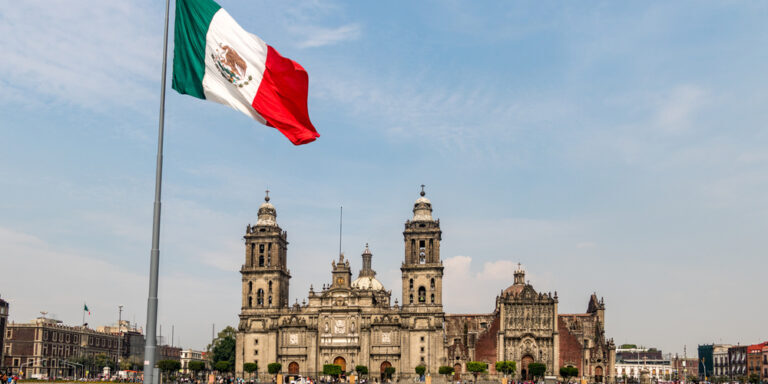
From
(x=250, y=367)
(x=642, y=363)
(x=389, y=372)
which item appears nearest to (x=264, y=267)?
(x=250, y=367)

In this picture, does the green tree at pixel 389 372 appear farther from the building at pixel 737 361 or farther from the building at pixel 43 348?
the building at pixel 737 361

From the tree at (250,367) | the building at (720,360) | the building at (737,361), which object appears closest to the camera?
the tree at (250,367)

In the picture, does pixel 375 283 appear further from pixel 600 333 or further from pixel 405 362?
pixel 600 333

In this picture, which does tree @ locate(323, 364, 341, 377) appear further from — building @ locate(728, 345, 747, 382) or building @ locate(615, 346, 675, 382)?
building @ locate(615, 346, 675, 382)

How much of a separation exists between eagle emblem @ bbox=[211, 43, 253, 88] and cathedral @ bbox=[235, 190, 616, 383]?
74892mm

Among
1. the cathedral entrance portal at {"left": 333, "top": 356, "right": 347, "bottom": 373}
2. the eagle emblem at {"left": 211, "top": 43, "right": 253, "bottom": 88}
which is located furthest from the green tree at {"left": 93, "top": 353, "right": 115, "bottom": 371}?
the eagle emblem at {"left": 211, "top": 43, "right": 253, "bottom": 88}

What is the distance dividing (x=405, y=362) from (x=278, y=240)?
71.8 ft

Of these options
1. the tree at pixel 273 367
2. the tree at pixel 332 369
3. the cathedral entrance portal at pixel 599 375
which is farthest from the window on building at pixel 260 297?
the cathedral entrance portal at pixel 599 375

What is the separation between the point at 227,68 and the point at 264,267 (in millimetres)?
79486

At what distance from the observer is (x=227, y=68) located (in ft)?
52.5

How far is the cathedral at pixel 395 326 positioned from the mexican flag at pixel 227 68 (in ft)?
245

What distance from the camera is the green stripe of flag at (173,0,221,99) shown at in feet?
52.0

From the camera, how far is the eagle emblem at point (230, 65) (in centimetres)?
1595

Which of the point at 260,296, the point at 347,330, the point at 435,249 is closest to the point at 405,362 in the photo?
the point at 347,330
